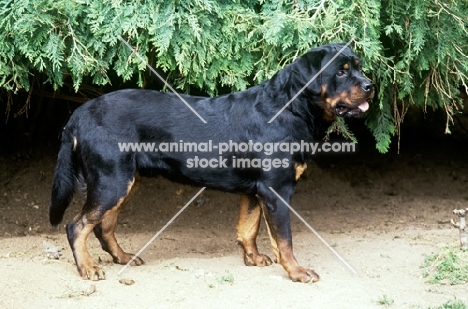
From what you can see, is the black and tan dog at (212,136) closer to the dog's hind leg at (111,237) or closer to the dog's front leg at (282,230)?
the dog's front leg at (282,230)

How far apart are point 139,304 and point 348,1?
315 centimetres

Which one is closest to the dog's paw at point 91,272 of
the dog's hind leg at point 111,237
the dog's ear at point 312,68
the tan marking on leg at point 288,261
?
the dog's hind leg at point 111,237

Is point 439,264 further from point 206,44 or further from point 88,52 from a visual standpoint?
point 88,52

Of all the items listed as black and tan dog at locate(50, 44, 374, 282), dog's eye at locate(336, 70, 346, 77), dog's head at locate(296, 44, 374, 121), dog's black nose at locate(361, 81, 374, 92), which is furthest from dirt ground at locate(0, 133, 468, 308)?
dog's eye at locate(336, 70, 346, 77)

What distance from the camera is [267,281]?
17.0 ft

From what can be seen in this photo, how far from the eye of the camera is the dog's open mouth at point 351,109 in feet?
16.9

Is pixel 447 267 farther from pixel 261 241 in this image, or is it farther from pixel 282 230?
pixel 261 241

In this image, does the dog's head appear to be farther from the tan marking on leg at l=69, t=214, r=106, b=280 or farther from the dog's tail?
the tan marking on leg at l=69, t=214, r=106, b=280

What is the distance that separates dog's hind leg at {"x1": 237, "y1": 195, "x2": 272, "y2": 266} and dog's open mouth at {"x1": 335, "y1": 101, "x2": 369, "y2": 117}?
1112 mm

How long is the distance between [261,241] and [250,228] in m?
1.03

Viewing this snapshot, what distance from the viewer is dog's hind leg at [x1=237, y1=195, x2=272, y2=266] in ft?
19.0

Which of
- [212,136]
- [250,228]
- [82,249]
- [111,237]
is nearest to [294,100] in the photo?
[212,136]

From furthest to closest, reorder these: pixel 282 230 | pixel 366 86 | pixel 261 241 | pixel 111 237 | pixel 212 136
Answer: pixel 261 241, pixel 111 237, pixel 212 136, pixel 282 230, pixel 366 86

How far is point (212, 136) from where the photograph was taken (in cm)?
546
